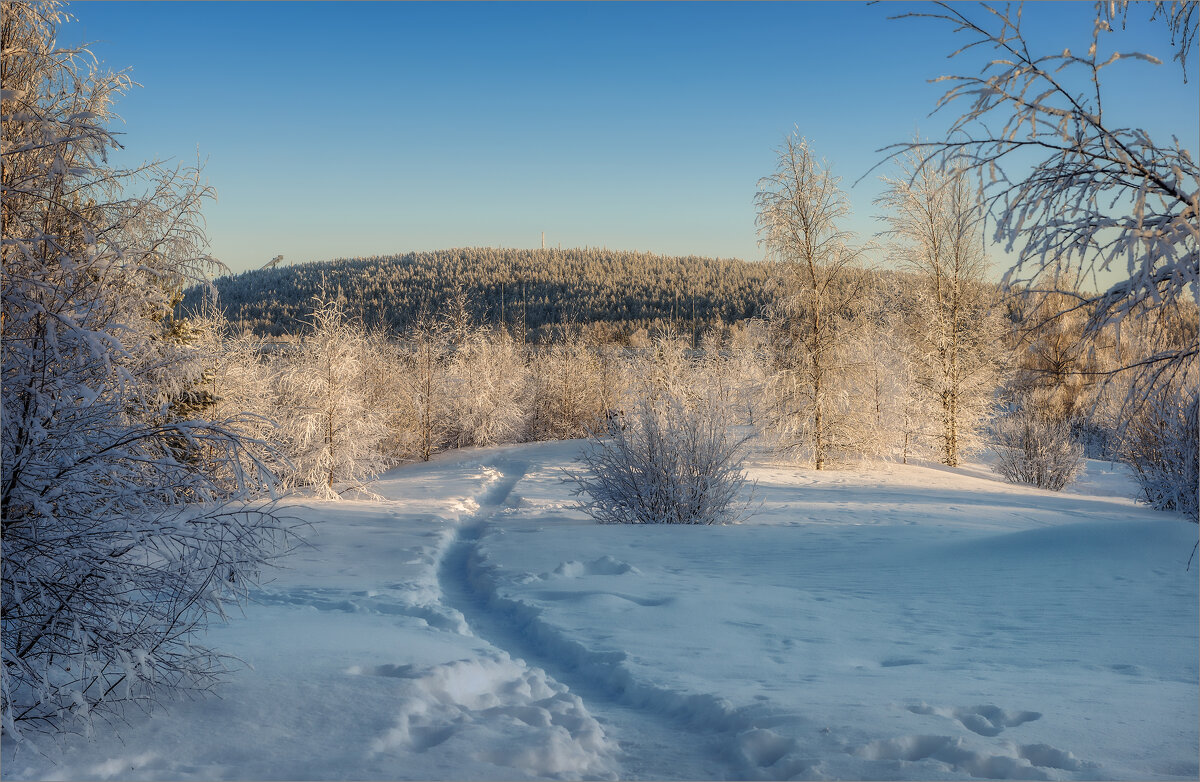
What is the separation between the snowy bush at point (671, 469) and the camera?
10.8m

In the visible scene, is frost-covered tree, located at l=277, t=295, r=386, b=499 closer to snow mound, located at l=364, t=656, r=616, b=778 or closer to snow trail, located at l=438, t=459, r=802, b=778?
snow trail, located at l=438, t=459, r=802, b=778

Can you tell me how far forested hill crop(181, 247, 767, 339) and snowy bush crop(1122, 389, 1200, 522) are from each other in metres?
54.7

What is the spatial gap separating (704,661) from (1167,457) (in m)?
12.8

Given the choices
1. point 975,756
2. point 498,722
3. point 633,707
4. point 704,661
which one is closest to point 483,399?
point 704,661

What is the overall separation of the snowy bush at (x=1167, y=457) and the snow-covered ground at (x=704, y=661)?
225 inches

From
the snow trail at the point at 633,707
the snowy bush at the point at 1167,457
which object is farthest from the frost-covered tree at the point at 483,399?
the snow trail at the point at 633,707

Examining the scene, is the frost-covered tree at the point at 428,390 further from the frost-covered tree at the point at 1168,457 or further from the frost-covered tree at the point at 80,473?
the frost-covered tree at the point at 80,473

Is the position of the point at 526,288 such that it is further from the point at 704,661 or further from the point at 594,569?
the point at 704,661

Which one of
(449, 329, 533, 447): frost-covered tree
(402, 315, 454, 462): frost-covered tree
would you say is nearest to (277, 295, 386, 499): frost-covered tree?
(402, 315, 454, 462): frost-covered tree

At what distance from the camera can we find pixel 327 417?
15.4 meters

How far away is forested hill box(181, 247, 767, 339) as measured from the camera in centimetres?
8088

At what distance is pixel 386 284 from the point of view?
9319 centimetres

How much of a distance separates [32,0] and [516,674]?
4569 millimetres

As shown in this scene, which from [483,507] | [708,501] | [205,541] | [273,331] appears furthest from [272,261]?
[273,331]
